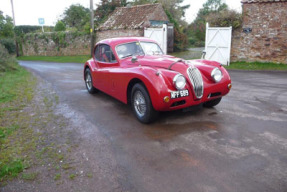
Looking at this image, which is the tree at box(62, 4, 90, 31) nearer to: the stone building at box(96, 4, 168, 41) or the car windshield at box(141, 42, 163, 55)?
the stone building at box(96, 4, 168, 41)

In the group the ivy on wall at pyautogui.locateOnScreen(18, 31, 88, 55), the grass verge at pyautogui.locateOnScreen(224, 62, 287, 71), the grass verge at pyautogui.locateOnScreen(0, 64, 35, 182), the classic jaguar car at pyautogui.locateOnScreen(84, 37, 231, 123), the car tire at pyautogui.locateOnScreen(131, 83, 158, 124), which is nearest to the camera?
the grass verge at pyautogui.locateOnScreen(0, 64, 35, 182)

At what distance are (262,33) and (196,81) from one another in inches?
413

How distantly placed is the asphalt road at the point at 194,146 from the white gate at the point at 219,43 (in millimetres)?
7763

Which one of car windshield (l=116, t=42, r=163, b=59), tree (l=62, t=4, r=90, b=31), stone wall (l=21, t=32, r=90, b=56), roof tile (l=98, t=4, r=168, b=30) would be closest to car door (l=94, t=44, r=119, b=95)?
car windshield (l=116, t=42, r=163, b=59)

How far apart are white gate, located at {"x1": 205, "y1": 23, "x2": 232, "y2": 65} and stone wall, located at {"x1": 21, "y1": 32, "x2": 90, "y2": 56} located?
13.8m

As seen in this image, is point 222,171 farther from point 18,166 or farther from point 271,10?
point 271,10

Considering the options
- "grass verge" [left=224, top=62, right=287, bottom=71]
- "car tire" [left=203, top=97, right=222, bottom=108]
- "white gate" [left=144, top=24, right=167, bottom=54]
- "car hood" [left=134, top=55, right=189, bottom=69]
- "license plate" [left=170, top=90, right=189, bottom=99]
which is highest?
"white gate" [left=144, top=24, right=167, bottom=54]

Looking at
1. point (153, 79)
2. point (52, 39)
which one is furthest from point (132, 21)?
point (153, 79)

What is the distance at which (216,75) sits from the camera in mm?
4855

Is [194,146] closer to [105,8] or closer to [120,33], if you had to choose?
[120,33]

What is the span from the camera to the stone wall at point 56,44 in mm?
24453

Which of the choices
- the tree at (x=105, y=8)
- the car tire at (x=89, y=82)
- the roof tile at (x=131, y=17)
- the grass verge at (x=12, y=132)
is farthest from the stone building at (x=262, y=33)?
the tree at (x=105, y=8)

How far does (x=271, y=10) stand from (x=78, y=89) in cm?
1080

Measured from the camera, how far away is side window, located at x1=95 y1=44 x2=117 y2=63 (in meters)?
5.99
